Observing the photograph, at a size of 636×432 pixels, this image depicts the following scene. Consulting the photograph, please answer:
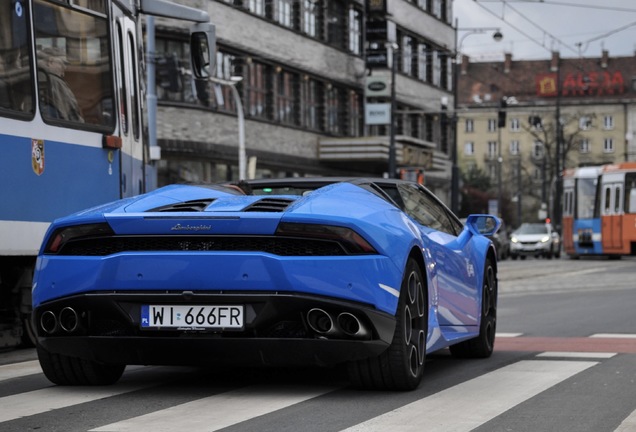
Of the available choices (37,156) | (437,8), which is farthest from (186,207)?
(437,8)

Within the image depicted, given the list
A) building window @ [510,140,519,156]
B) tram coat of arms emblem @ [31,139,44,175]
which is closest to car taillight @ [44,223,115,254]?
tram coat of arms emblem @ [31,139,44,175]

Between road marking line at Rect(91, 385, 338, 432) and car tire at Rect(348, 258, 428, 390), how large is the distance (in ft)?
0.86

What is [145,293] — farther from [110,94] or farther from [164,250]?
[110,94]

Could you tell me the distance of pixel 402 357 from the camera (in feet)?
24.4

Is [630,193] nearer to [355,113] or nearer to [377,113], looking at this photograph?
[377,113]

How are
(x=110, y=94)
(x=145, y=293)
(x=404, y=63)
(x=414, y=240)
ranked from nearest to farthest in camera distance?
(x=145, y=293) < (x=414, y=240) < (x=110, y=94) < (x=404, y=63)

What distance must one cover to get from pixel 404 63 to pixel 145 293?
60324 millimetres

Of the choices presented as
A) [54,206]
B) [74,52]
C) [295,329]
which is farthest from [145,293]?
[74,52]

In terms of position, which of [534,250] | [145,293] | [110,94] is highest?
[110,94]

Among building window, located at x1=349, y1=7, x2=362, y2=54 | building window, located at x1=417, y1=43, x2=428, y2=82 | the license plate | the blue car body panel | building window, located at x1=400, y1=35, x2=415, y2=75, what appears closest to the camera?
the blue car body panel

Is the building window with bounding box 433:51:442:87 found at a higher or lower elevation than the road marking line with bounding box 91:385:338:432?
higher

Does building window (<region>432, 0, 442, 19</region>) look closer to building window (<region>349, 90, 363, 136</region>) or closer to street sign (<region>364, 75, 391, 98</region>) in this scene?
building window (<region>349, 90, 363, 136</region>)

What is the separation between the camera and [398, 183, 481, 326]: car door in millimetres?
8531

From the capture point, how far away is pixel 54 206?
428 inches
